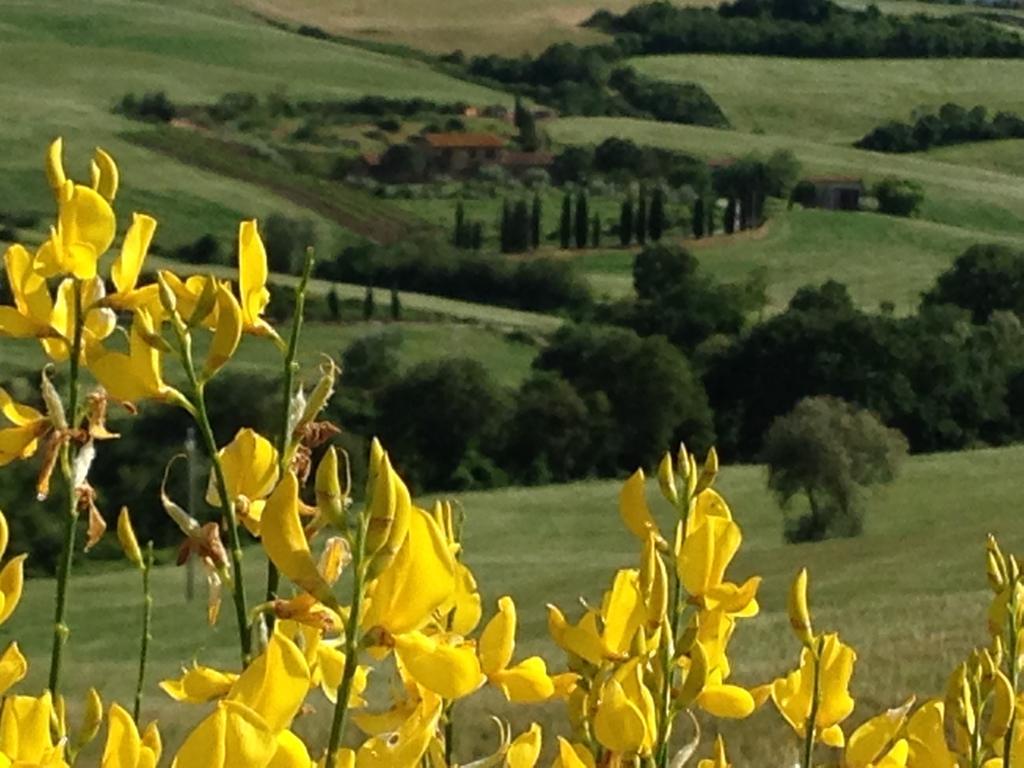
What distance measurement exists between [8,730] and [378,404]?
108ft

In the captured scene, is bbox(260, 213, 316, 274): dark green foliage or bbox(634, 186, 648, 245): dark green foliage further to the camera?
bbox(634, 186, 648, 245): dark green foliage

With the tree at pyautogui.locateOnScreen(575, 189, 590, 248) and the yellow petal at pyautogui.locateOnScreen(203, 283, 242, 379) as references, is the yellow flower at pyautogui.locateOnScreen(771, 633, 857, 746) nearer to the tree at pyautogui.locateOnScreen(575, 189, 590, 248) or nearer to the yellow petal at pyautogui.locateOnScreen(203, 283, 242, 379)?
the yellow petal at pyautogui.locateOnScreen(203, 283, 242, 379)

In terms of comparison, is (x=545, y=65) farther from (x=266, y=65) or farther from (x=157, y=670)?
(x=157, y=670)

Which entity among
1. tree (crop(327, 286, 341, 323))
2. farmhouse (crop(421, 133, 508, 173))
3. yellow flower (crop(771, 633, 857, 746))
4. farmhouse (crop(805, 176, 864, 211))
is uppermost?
yellow flower (crop(771, 633, 857, 746))

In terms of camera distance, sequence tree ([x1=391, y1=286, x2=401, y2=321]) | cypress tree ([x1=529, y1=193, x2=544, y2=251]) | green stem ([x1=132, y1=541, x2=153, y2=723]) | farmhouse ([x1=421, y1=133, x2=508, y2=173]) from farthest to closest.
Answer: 1. farmhouse ([x1=421, y1=133, x2=508, y2=173])
2. cypress tree ([x1=529, y1=193, x2=544, y2=251])
3. tree ([x1=391, y1=286, x2=401, y2=321])
4. green stem ([x1=132, y1=541, x2=153, y2=723])

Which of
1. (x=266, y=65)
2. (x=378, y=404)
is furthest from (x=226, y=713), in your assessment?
(x=266, y=65)

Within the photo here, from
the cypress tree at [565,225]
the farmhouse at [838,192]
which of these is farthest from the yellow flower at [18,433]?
the farmhouse at [838,192]

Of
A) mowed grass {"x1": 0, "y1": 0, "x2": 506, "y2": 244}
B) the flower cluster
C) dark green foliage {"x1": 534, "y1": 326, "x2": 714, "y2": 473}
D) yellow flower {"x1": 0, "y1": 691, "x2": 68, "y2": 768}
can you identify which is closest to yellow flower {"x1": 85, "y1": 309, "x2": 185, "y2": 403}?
the flower cluster

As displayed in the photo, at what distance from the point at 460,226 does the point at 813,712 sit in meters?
47.9

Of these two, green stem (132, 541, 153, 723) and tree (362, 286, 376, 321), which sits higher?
green stem (132, 541, 153, 723)

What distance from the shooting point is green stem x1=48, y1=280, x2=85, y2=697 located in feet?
3.49

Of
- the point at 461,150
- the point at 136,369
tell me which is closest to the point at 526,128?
the point at 461,150

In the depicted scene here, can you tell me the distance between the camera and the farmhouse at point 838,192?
5334 cm

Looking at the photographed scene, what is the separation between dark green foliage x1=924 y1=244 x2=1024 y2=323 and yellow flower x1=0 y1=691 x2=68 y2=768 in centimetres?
4380
